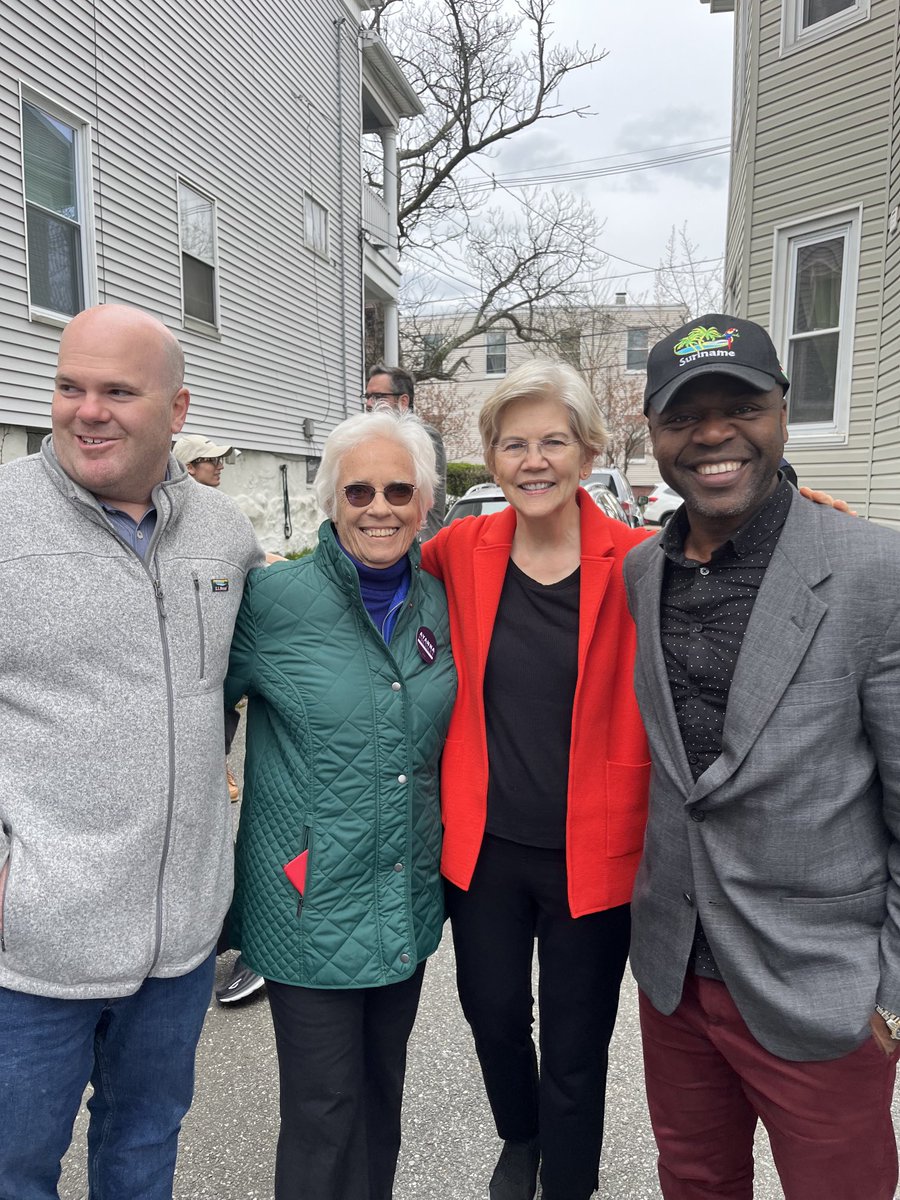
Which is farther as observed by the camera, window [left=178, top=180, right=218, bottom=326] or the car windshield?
the car windshield

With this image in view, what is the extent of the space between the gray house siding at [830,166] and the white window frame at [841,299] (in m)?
0.06

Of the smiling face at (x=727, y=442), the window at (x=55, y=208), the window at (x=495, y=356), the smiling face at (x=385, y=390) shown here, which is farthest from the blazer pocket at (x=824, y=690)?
the window at (x=495, y=356)

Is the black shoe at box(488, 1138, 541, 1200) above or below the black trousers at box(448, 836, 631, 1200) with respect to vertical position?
below

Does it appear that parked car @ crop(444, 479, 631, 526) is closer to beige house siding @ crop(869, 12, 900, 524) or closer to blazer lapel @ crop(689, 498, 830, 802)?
beige house siding @ crop(869, 12, 900, 524)

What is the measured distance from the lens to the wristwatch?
1578 mm

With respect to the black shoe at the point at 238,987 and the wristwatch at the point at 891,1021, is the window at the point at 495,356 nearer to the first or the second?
the black shoe at the point at 238,987

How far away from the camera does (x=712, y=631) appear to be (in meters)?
1.77

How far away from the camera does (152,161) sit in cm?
873

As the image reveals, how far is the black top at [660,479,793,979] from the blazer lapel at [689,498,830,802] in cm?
5

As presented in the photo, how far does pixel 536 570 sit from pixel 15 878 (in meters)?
1.41

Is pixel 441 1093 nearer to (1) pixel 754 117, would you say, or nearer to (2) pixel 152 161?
(2) pixel 152 161

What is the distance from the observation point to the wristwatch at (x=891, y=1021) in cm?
158

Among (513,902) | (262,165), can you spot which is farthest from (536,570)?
(262,165)

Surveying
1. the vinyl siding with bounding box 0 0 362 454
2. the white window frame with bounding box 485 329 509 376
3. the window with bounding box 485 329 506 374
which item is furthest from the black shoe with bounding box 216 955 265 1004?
the window with bounding box 485 329 506 374
